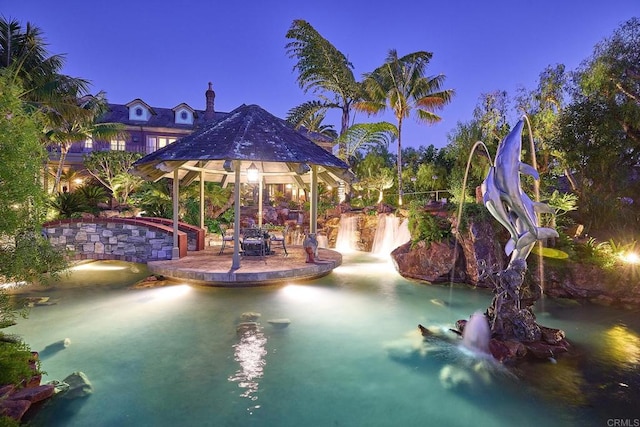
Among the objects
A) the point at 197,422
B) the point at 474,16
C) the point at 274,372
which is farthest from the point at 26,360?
the point at 474,16

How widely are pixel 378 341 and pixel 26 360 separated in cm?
485

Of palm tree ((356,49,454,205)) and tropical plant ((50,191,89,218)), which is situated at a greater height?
palm tree ((356,49,454,205))

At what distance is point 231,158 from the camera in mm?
8867

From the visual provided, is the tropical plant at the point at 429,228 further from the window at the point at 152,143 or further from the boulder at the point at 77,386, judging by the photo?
the window at the point at 152,143

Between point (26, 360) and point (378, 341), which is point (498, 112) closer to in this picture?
point (378, 341)

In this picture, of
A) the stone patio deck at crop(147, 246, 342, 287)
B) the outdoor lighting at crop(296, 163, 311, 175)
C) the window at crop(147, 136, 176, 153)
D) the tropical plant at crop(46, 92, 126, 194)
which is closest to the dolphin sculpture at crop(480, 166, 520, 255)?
the outdoor lighting at crop(296, 163, 311, 175)

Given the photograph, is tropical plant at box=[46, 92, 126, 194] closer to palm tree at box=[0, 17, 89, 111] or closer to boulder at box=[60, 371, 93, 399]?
palm tree at box=[0, 17, 89, 111]

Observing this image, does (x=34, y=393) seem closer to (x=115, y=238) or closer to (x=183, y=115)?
(x=115, y=238)

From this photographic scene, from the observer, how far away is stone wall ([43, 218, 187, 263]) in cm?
1135

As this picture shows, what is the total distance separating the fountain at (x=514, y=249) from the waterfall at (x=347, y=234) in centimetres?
1119

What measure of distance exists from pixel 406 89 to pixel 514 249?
50.5ft

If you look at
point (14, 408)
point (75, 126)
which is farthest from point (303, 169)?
point (75, 126)

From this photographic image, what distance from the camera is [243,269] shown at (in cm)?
957

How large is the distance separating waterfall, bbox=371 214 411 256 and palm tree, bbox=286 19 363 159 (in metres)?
6.44
